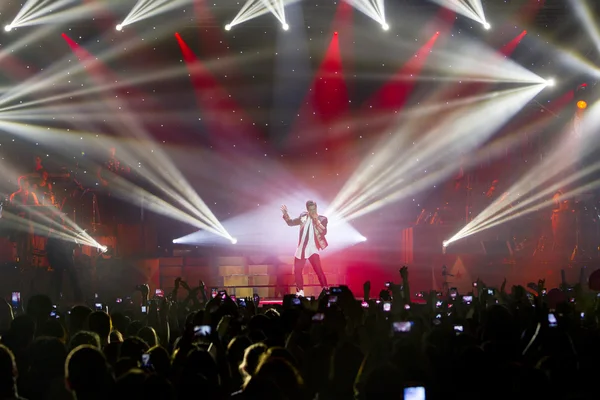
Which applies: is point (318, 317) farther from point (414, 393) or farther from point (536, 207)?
point (536, 207)

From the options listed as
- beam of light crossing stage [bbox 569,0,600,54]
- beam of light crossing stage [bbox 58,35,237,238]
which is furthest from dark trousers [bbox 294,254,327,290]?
beam of light crossing stage [bbox 569,0,600,54]

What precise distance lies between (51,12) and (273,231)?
7.92m

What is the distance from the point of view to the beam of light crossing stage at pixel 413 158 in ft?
65.0

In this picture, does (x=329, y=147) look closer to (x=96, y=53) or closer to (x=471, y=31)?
(x=471, y=31)

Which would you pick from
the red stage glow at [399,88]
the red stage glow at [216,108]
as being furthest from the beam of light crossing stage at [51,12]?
the red stage glow at [399,88]

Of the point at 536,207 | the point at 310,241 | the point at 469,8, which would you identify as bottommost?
the point at 310,241

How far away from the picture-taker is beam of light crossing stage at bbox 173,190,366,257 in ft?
64.1

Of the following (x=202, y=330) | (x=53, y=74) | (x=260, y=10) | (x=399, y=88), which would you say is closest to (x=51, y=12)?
(x=53, y=74)

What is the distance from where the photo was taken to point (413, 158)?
20.2 meters

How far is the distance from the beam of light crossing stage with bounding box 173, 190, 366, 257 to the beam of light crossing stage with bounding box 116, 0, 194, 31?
5889 millimetres

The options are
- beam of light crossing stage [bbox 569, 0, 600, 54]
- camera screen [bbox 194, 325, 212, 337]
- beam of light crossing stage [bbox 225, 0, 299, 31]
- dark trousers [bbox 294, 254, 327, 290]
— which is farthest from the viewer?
dark trousers [bbox 294, 254, 327, 290]

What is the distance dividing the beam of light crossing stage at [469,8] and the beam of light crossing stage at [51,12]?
708cm

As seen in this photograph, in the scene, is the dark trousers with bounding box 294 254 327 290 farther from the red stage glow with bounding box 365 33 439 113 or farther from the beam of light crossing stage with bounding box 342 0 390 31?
the beam of light crossing stage with bounding box 342 0 390 31

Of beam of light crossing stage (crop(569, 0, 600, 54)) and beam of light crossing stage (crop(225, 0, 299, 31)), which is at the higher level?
beam of light crossing stage (crop(225, 0, 299, 31))
